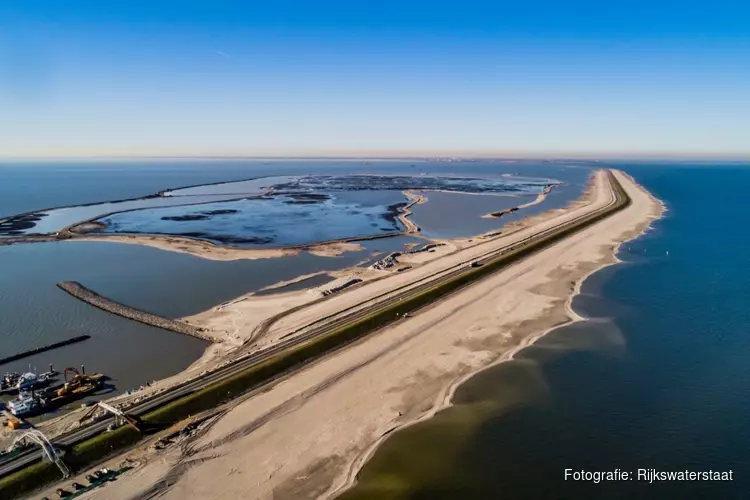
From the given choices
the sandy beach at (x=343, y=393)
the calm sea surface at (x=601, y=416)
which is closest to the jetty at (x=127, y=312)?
the sandy beach at (x=343, y=393)

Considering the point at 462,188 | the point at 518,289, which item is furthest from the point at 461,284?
the point at 462,188

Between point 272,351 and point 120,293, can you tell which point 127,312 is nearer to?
point 120,293

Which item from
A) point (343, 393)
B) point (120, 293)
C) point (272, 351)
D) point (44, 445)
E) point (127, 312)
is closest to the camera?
point (44, 445)

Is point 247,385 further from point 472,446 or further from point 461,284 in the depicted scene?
point 461,284

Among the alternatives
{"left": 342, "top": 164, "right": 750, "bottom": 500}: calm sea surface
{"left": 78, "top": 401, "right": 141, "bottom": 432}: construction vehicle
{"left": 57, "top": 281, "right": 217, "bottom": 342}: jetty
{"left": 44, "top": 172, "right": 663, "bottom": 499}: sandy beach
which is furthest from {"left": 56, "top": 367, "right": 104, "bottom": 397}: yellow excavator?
{"left": 342, "top": 164, "right": 750, "bottom": 500}: calm sea surface

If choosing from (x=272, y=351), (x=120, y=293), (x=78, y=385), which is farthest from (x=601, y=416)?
(x=120, y=293)

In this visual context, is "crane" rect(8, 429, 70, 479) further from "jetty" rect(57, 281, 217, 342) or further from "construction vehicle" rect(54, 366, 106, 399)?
"jetty" rect(57, 281, 217, 342)
